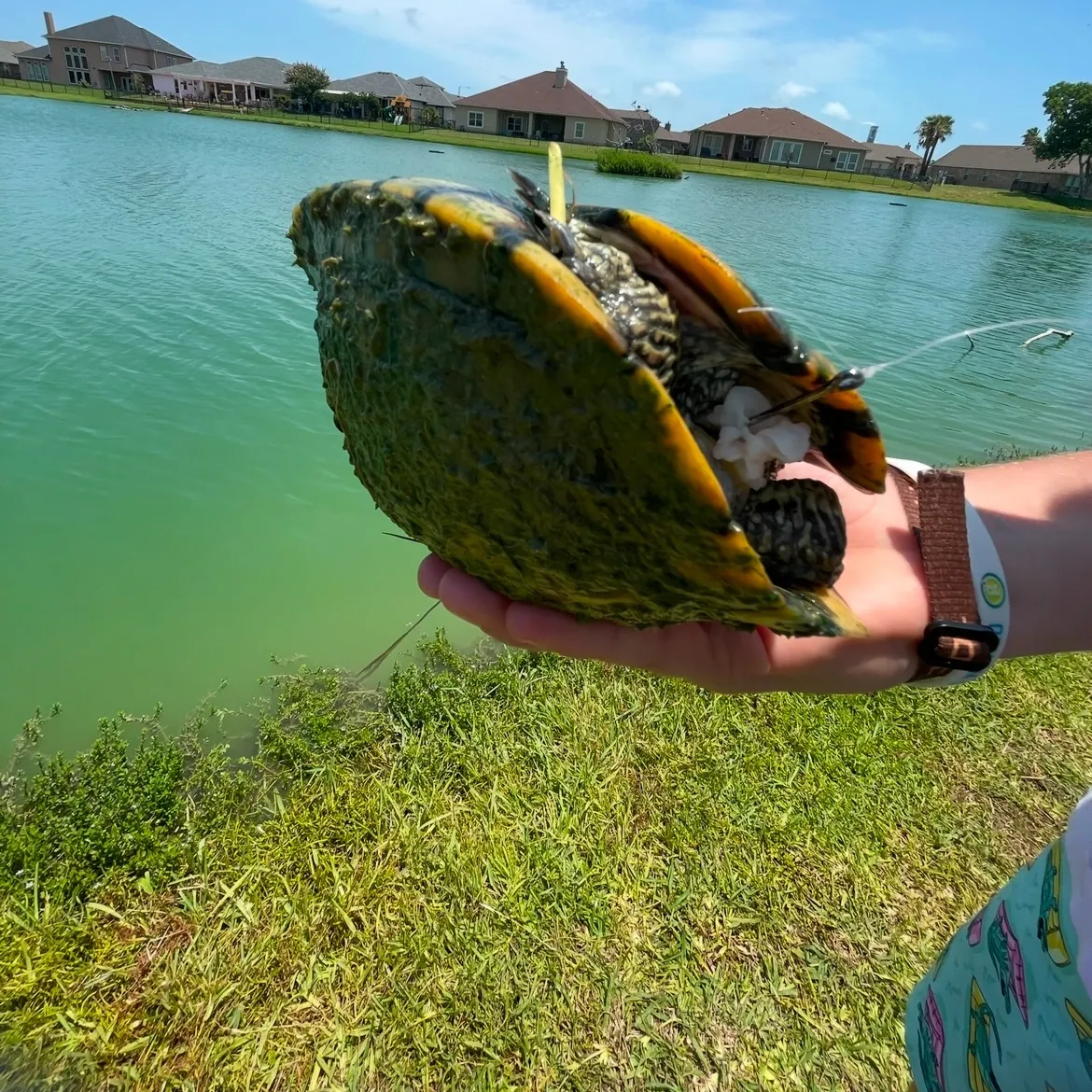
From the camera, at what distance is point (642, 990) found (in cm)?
286

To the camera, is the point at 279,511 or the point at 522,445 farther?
the point at 279,511

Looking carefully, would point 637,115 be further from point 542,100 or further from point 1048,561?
point 1048,561

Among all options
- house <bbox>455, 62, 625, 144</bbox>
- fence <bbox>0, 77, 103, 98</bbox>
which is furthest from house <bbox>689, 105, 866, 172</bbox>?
fence <bbox>0, 77, 103, 98</bbox>

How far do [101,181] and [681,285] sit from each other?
73.5 feet

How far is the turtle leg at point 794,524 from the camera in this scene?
1461 mm

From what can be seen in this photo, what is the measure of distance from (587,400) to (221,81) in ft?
305

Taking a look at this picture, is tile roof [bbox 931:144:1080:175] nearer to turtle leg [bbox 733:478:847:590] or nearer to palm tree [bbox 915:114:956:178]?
palm tree [bbox 915:114:956:178]

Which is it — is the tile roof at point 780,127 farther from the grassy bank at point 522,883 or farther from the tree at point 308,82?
the grassy bank at point 522,883

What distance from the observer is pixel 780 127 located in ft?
242

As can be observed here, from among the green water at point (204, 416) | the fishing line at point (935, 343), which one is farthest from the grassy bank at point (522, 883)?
the fishing line at point (935, 343)

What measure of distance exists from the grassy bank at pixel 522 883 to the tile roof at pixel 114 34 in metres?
104

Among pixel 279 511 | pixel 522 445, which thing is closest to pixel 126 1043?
pixel 522 445

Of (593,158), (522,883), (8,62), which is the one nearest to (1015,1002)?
(522,883)

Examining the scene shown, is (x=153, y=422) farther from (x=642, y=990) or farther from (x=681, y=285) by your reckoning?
(x=681, y=285)
